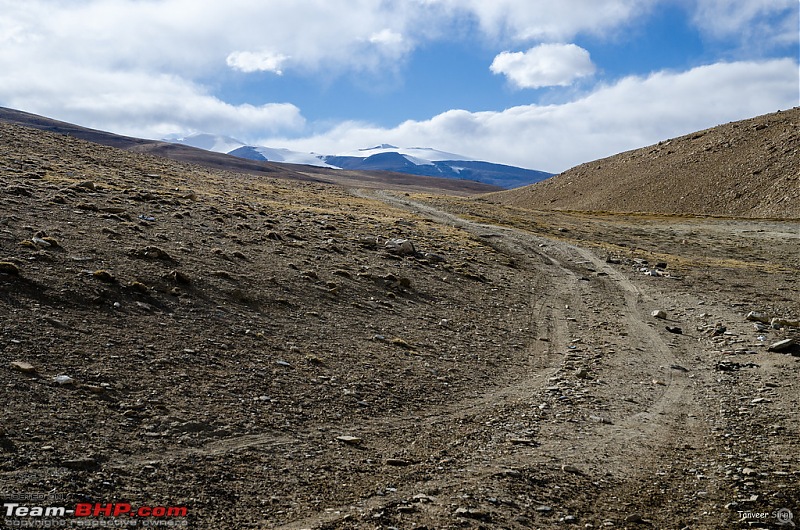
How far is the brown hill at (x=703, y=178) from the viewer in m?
66.0

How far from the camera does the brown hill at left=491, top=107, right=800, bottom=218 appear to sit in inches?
2598

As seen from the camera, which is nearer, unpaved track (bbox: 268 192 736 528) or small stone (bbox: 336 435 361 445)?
unpaved track (bbox: 268 192 736 528)

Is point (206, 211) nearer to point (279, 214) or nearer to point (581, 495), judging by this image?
point (279, 214)

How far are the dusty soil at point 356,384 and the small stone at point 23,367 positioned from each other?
30mm

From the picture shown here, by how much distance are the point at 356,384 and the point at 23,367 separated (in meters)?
5.16

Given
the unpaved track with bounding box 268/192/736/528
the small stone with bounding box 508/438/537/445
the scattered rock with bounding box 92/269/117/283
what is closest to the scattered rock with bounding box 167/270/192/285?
the scattered rock with bounding box 92/269/117/283

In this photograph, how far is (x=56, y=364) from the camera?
343 inches

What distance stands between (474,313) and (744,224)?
4416 cm

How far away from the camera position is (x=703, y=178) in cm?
7394

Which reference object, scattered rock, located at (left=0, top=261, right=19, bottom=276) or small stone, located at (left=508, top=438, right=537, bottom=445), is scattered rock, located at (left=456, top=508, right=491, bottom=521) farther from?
scattered rock, located at (left=0, top=261, right=19, bottom=276)

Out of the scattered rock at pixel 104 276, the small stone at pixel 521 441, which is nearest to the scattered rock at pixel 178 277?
the scattered rock at pixel 104 276

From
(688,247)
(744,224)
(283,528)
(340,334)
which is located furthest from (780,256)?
(283,528)

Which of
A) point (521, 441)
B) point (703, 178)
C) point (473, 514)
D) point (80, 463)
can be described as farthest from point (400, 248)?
point (703, 178)

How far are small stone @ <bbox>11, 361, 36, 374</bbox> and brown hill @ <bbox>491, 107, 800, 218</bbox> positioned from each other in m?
67.6
